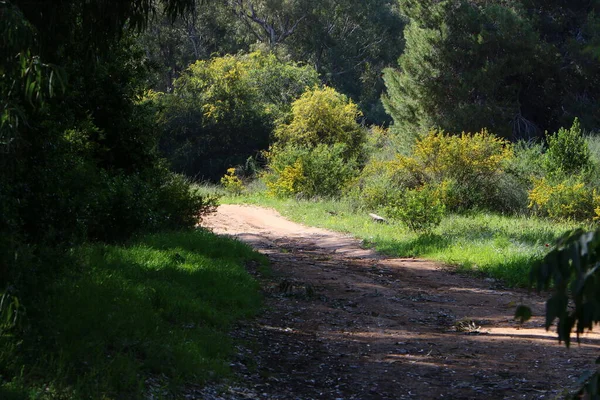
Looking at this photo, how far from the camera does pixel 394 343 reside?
25.8ft

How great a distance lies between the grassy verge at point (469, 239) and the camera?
13078mm

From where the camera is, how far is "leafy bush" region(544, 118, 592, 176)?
23.2 metres

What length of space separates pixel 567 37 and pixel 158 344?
32.7 metres

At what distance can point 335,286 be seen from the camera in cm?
1123

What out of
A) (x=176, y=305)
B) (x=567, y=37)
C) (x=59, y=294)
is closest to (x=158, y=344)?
(x=59, y=294)

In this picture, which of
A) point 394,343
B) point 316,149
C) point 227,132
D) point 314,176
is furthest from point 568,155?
point 227,132

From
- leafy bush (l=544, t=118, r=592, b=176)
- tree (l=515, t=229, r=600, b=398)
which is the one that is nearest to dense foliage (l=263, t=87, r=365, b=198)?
leafy bush (l=544, t=118, r=592, b=176)

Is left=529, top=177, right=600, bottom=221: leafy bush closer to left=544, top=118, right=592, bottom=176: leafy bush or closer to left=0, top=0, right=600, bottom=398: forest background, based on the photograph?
left=0, top=0, right=600, bottom=398: forest background

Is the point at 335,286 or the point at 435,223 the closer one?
the point at 335,286

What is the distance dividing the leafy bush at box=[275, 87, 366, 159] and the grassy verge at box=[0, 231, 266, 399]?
24304 mm

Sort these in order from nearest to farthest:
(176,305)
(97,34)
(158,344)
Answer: (158,344) → (97,34) → (176,305)

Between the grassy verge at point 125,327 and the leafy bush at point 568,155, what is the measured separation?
1575 cm

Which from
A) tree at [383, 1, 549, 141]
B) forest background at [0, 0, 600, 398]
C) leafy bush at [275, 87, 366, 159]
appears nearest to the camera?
forest background at [0, 0, 600, 398]

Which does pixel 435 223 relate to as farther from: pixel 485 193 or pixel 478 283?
pixel 485 193
